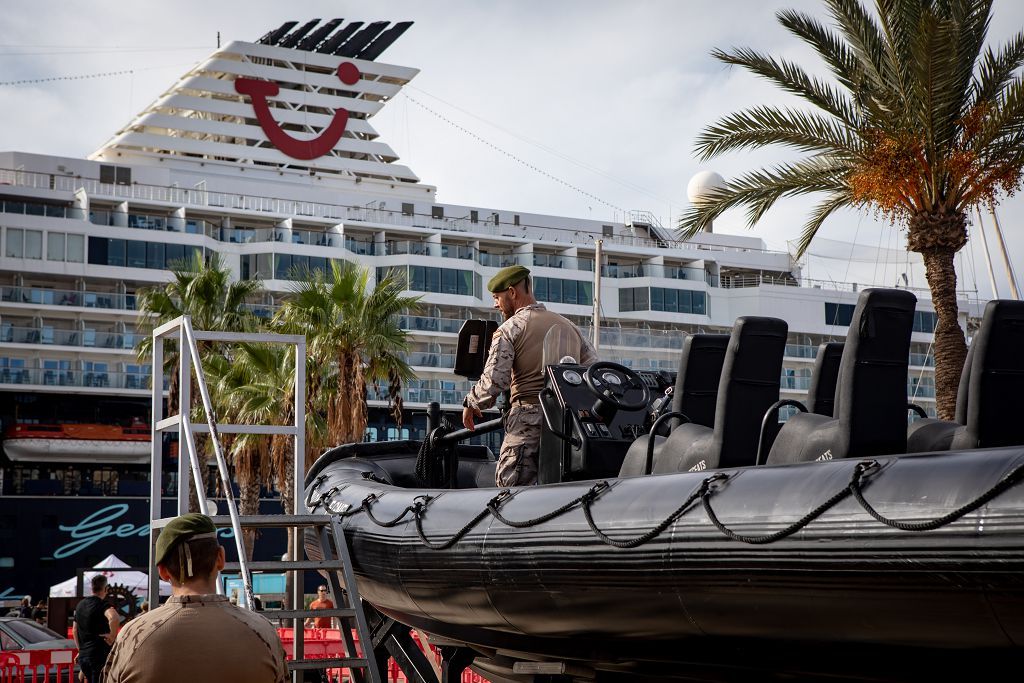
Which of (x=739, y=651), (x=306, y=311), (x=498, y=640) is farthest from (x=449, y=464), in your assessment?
(x=306, y=311)

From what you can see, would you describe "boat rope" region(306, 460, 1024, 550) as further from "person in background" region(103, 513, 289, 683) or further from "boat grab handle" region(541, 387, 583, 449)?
"person in background" region(103, 513, 289, 683)

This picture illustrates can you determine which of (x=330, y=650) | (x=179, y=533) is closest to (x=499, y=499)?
(x=179, y=533)

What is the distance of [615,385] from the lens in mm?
6605

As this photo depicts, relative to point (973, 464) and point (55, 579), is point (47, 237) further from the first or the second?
point (973, 464)

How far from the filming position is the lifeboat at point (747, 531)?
389 cm

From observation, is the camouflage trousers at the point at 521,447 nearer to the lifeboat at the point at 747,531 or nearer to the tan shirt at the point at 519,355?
the tan shirt at the point at 519,355

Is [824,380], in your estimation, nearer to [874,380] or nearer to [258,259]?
[874,380]

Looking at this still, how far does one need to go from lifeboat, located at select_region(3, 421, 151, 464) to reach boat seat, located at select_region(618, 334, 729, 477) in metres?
48.6

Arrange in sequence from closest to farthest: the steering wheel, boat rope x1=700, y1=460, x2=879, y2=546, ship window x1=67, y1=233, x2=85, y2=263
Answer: boat rope x1=700, y1=460, x2=879, y2=546 < the steering wheel < ship window x1=67, y1=233, x2=85, y2=263

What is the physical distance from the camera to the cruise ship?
175 feet

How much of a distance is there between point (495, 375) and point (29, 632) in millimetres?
11994

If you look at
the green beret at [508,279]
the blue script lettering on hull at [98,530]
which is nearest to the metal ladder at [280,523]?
the green beret at [508,279]

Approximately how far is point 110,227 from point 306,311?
3172cm

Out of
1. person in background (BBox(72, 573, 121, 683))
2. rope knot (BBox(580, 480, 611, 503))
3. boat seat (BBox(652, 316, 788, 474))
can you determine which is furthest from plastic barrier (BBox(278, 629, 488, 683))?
boat seat (BBox(652, 316, 788, 474))
